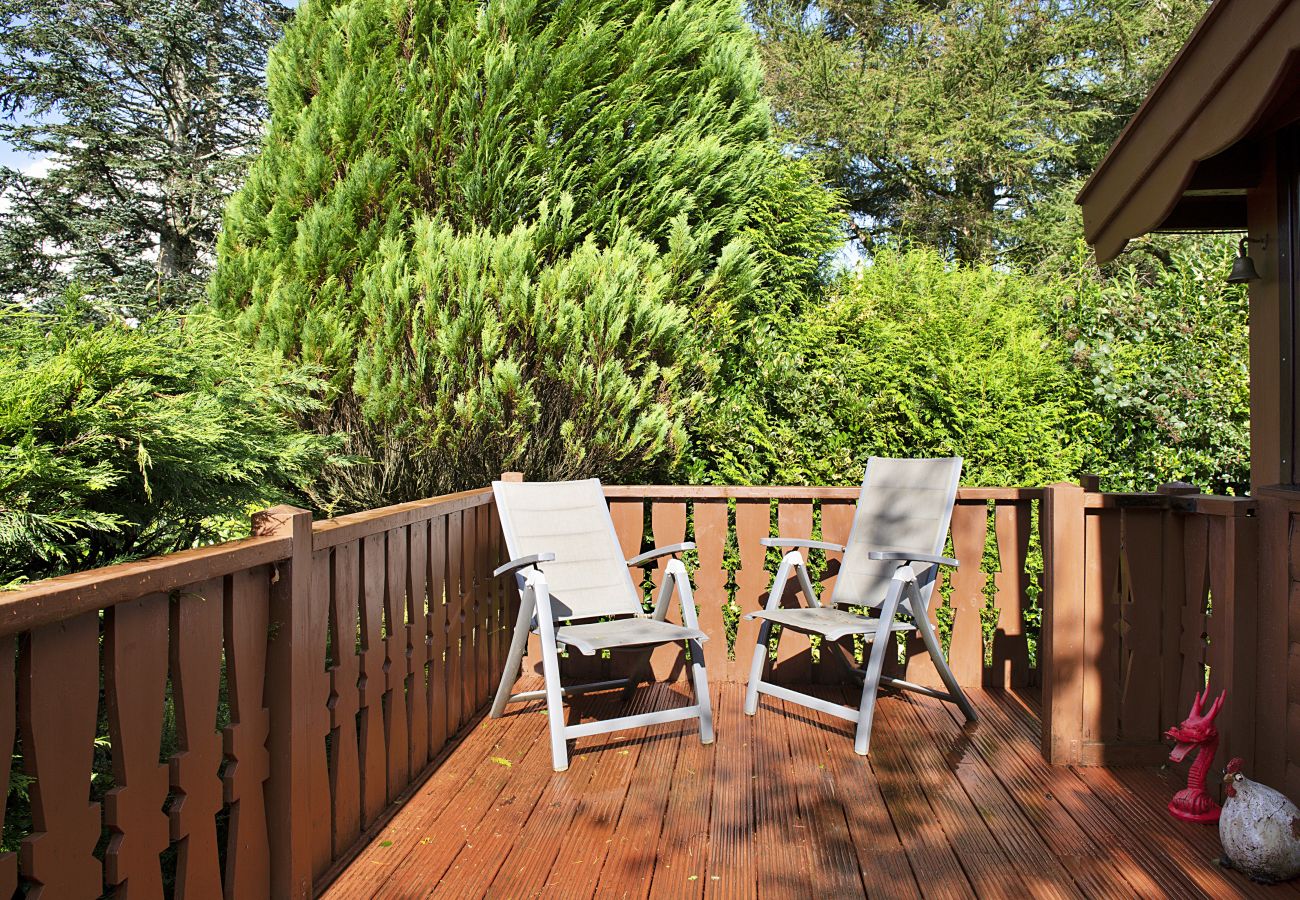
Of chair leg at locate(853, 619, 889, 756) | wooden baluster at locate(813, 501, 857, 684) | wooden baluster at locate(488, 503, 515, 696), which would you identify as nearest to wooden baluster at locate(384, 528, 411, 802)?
wooden baluster at locate(488, 503, 515, 696)

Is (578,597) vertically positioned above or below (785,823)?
above

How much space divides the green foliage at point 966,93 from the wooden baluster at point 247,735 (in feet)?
38.2

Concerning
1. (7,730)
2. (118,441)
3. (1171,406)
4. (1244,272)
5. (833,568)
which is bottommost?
(833,568)

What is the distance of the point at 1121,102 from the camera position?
43.4ft

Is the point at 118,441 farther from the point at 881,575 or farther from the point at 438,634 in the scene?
the point at 881,575

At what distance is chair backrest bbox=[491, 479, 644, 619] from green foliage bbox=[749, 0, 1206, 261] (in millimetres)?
9639

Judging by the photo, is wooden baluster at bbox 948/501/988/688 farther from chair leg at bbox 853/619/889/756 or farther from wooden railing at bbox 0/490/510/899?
wooden railing at bbox 0/490/510/899

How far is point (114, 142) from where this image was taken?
1377 centimetres

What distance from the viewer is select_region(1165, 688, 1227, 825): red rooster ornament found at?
8.32ft

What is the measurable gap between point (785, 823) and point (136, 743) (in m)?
1.79

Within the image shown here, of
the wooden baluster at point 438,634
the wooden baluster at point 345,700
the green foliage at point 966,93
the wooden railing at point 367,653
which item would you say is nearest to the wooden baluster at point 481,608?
the wooden railing at point 367,653

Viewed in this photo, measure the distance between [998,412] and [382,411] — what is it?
317 centimetres

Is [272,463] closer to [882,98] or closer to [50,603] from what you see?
[50,603]

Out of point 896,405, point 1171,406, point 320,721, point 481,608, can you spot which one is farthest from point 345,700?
point 1171,406
